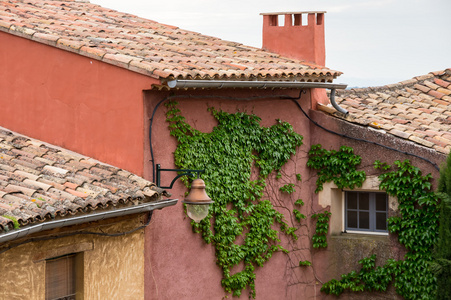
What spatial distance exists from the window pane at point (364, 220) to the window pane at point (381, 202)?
0.23 metres

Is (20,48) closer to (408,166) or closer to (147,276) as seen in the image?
(147,276)

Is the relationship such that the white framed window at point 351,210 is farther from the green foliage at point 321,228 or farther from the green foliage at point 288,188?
the green foliage at point 288,188

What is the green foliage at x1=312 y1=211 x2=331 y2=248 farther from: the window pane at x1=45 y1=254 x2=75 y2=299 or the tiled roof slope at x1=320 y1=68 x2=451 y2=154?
the window pane at x1=45 y1=254 x2=75 y2=299

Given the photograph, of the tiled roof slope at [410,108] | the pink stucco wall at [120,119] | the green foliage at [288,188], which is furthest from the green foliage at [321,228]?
the tiled roof slope at [410,108]

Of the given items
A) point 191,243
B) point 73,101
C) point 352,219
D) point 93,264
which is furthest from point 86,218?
point 352,219

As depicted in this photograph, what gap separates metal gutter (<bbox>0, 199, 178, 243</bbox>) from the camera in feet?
20.9

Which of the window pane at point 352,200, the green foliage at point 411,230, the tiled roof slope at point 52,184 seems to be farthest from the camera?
the window pane at point 352,200

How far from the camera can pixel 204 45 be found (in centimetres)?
1143

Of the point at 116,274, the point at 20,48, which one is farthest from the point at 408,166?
the point at 20,48

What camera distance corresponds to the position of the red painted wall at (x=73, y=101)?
28.6 ft

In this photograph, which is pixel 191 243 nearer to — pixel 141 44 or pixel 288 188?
pixel 288 188

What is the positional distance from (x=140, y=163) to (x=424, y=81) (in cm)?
849

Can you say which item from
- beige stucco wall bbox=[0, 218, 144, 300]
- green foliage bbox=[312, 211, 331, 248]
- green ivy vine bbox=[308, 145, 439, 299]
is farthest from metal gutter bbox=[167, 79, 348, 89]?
green foliage bbox=[312, 211, 331, 248]

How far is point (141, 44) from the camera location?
10094 mm
